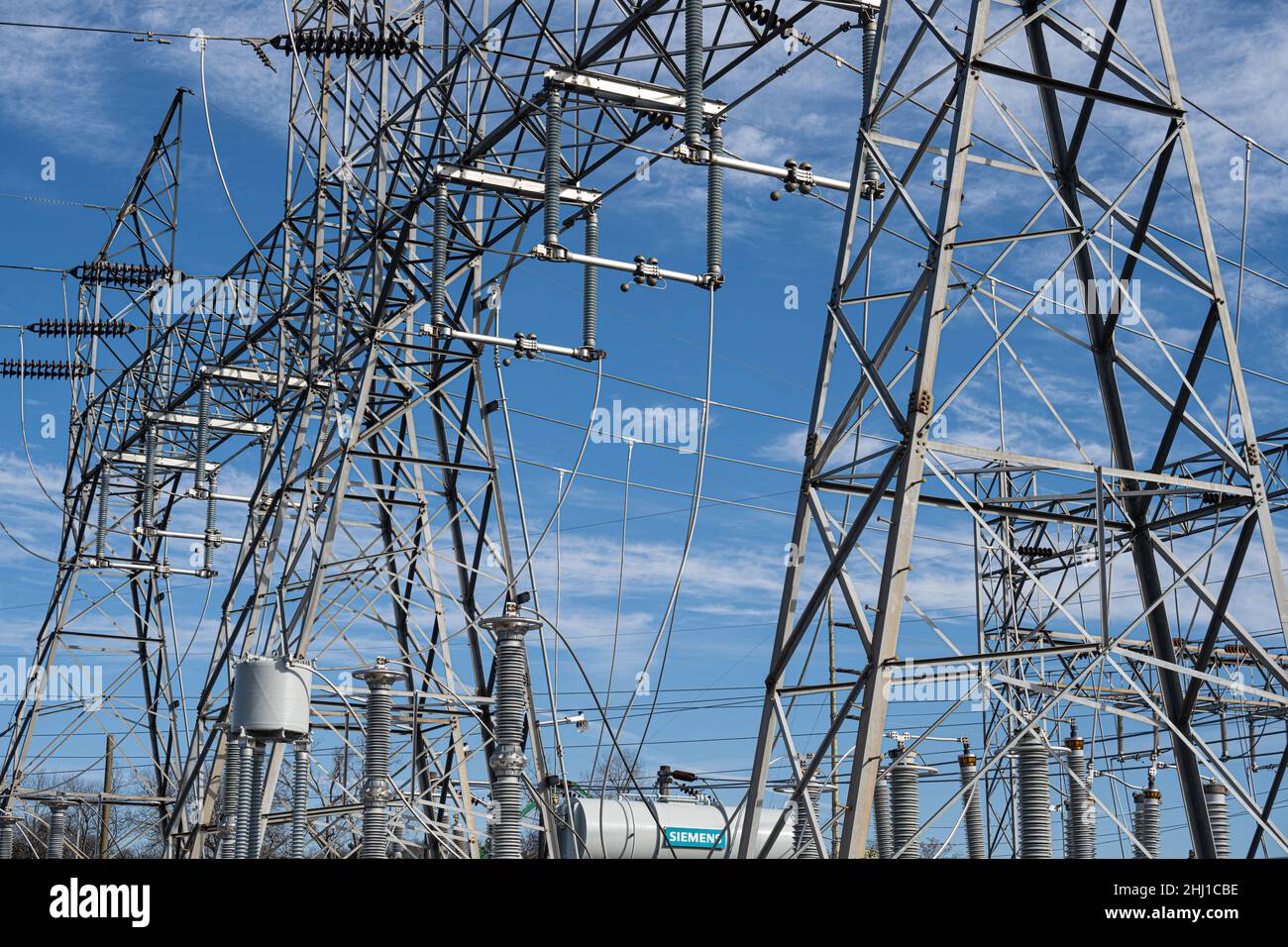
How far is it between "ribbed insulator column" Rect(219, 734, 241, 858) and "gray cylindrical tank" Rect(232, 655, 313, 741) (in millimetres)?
1599

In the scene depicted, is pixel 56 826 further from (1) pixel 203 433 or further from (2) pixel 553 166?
(2) pixel 553 166

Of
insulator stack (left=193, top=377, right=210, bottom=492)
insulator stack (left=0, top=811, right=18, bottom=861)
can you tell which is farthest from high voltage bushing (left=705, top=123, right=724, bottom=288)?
insulator stack (left=0, top=811, right=18, bottom=861)

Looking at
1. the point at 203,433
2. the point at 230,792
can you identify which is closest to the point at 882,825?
the point at 230,792

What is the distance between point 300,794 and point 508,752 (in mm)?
3104

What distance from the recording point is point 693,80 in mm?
12508

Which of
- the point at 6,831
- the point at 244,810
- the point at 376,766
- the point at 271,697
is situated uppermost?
the point at 6,831

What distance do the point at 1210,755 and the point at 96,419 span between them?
80.3 ft

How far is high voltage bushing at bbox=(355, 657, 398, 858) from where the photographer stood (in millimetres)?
14469

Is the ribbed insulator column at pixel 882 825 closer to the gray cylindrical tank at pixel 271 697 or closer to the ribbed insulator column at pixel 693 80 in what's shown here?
the gray cylindrical tank at pixel 271 697

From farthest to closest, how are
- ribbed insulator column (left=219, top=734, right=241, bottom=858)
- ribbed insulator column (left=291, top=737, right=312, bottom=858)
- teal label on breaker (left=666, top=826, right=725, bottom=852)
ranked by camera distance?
1. teal label on breaker (left=666, top=826, right=725, bottom=852)
2. ribbed insulator column (left=219, top=734, right=241, bottom=858)
3. ribbed insulator column (left=291, top=737, right=312, bottom=858)

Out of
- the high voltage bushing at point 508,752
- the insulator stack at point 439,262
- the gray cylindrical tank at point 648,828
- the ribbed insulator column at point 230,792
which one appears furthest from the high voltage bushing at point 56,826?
the high voltage bushing at point 508,752

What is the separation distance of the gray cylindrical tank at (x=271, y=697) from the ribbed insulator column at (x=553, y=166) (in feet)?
16.4

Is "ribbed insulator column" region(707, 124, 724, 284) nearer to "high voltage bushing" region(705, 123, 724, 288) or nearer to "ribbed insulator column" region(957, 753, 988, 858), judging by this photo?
"high voltage bushing" region(705, 123, 724, 288)
